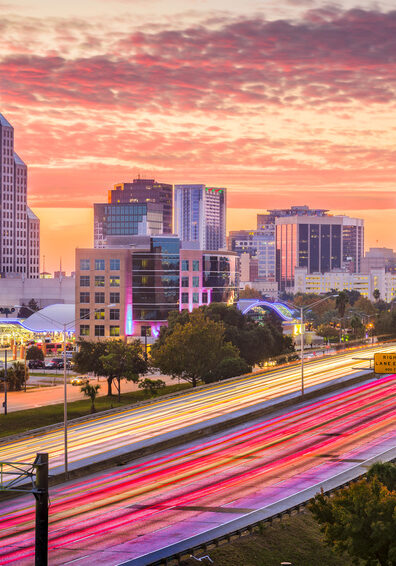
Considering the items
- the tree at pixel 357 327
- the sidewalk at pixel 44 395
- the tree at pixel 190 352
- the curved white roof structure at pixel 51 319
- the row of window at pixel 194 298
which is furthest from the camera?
the tree at pixel 357 327

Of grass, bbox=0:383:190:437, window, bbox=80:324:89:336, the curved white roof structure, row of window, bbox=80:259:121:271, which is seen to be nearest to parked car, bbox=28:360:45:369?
window, bbox=80:324:89:336

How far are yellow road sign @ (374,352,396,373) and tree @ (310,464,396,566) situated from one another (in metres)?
32.9

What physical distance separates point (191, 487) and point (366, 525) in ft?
53.7

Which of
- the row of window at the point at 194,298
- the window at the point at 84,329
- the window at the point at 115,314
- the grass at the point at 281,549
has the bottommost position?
the grass at the point at 281,549

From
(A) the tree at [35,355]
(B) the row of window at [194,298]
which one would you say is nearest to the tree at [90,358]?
(A) the tree at [35,355]

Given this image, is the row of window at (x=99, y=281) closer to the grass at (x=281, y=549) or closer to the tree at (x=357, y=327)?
the tree at (x=357, y=327)

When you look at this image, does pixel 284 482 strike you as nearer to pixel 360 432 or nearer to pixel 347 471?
pixel 347 471

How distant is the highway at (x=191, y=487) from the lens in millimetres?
34969

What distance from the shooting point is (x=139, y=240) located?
158625mm

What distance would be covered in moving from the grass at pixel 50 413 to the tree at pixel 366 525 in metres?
43.4

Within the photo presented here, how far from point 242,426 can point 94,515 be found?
86.8 ft

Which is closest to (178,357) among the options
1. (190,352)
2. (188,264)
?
(190,352)

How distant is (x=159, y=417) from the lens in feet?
225

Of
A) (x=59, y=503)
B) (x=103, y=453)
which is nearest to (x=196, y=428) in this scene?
(x=103, y=453)
